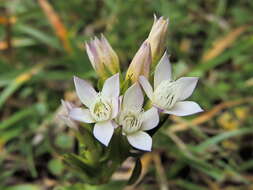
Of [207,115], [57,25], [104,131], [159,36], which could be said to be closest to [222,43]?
[207,115]

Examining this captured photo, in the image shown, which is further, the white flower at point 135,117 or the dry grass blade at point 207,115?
the dry grass blade at point 207,115

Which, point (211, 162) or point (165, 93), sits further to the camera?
point (211, 162)

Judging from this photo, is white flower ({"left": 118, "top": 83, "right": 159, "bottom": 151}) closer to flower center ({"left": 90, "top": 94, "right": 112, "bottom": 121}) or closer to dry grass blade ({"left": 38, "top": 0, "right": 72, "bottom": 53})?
flower center ({"left": 90, "top": 94, "right": 112, "bottom": 121})

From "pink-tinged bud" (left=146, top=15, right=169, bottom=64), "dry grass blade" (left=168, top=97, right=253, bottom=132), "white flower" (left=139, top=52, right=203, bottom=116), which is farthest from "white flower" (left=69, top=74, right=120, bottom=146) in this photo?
"dry grass blade" (left=168, top=97, right=253, bottom=132)

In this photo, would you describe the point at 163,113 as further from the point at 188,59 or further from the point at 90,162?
the point at 188,59

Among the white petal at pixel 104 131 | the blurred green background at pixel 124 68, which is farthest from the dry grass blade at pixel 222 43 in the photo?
the white petal at pixel 104 131

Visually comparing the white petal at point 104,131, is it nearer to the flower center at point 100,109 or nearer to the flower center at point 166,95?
the flower center at point 100,109

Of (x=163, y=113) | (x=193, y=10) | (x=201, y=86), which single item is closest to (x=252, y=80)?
(x=201, y=86)
